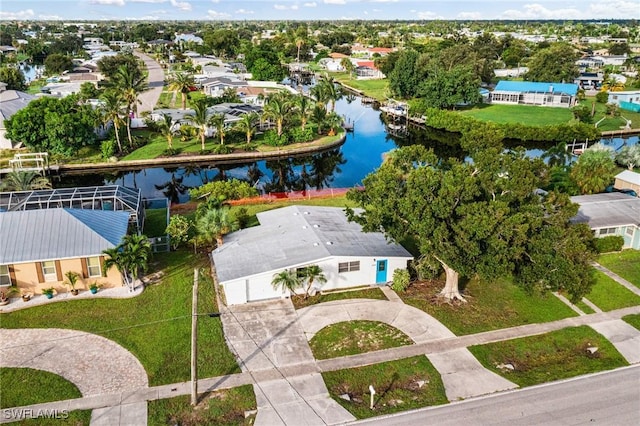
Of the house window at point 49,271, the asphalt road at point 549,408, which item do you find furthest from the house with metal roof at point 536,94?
the house window at point 49,271

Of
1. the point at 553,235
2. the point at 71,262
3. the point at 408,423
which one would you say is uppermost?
the point at 553,235

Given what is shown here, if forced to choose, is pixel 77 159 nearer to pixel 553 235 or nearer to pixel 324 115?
pixel 324 115

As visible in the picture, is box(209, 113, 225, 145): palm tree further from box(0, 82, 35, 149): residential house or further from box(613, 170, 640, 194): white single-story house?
box(613, 170, 640, 194): white single-story house

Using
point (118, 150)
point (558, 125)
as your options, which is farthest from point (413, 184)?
point (558, 125)

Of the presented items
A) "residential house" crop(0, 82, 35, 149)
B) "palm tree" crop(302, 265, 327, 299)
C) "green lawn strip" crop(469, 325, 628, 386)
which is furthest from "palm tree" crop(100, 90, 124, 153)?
"green lawn strip" crop(469, 325, 628, 386)

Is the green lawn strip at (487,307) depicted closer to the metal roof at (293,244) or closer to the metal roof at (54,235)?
the metal roof at (293,244)

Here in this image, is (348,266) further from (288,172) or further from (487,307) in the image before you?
(288,172)
